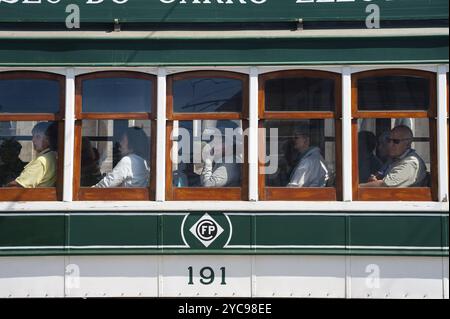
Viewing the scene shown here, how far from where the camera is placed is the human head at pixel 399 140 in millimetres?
4805

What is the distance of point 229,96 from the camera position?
15.8 feet

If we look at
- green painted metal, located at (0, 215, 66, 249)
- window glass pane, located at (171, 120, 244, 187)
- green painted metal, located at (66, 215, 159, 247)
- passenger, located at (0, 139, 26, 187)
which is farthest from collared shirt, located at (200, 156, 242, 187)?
passenger, located at (0, 139, 26, 187)

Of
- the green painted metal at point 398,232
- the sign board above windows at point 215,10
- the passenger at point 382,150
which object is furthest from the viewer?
the passenger at point 382,150

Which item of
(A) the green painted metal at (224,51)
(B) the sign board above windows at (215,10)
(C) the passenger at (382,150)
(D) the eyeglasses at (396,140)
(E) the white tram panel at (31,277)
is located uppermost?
(B) the sign board above windows at (215,10)

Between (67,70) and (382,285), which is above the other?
(67,70)

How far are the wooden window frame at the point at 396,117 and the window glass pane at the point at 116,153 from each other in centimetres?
154

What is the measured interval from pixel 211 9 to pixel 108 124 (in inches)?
45.5

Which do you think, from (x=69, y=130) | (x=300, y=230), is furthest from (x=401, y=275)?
(x=69, y=130)

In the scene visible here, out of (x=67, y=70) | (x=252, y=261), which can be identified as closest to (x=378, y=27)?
(x=252, y=261)

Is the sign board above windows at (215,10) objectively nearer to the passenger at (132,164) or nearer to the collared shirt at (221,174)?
the passenger at (132,164)

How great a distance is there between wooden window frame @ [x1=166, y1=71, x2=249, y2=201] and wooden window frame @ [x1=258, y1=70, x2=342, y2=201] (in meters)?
0.11

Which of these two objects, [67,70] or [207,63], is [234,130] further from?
[67,70]

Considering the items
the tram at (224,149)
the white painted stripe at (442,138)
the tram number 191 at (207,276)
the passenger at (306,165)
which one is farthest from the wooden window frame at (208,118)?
the white painted stripe at (442,138)
